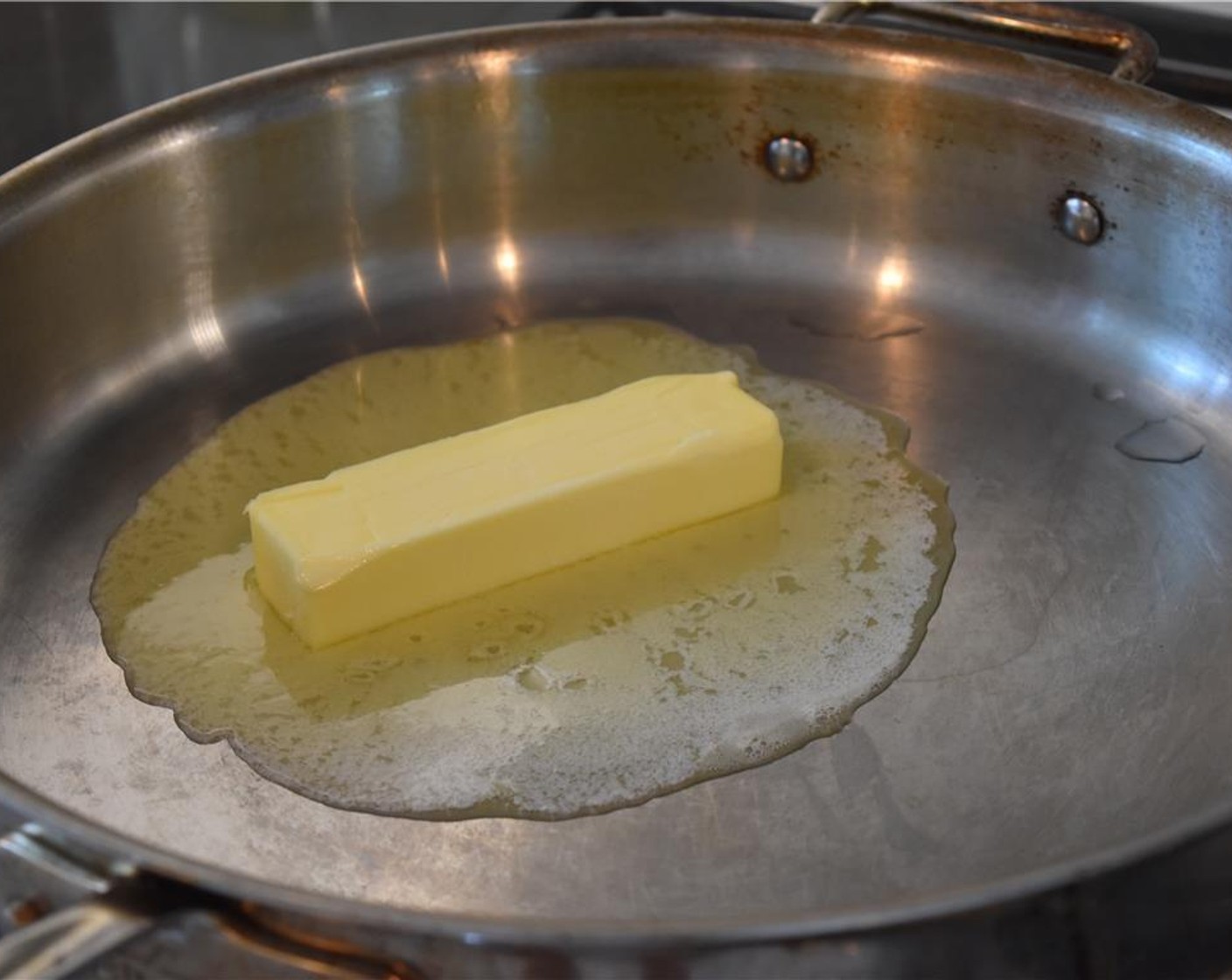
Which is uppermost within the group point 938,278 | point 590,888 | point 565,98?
point 565,98

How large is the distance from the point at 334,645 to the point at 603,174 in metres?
0.53

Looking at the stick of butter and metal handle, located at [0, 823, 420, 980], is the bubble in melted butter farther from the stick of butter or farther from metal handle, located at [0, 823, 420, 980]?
metal handle, located at [0, 823, 420, 980]

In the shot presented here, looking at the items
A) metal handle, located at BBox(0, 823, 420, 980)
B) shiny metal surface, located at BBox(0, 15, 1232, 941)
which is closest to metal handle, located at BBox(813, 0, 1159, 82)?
shiny metal surface, located at BBox(0, 15, 1232, 941)

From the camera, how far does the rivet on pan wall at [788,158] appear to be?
4.33 feet

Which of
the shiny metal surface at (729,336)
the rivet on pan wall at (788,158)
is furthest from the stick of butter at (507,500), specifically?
the rivet on pan wall at (788,158)

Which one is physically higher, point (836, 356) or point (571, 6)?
point (571, 6)

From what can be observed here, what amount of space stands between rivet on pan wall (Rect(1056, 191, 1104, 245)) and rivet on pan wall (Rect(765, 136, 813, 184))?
0.65 ft

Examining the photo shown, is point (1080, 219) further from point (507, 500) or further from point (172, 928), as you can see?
point (172, 928)

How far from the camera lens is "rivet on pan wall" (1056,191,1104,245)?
124 centimetres

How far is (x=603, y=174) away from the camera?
4.44 feet

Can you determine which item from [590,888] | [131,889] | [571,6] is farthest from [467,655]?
[571,6]

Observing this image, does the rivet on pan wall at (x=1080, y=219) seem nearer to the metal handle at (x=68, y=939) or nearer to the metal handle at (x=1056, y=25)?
the metal handle at (x=1056, y=25)

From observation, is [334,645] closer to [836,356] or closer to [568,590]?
[568,590]

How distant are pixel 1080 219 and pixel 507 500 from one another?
521mm
